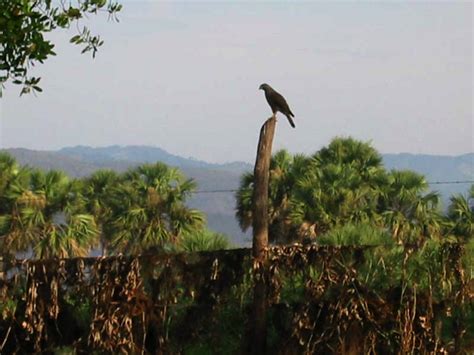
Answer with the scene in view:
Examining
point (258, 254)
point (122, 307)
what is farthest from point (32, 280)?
point (258, 254)

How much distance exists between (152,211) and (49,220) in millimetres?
2772

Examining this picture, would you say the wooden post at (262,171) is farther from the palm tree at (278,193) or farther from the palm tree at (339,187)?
the palm tree at (278,193)

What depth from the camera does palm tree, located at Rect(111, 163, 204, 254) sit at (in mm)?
26531

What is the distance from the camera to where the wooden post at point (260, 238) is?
11273 mm

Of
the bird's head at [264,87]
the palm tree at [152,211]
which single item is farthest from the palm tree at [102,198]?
the bird's head at [264,87]

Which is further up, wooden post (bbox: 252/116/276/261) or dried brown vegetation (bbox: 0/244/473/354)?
wooden post (bbox: 252/116/276/261)

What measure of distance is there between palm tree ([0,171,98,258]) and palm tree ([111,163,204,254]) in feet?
4.06

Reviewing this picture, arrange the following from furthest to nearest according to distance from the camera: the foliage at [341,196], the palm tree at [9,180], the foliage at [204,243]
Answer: the foliage at [341,196] < the palm tree at [9,180] < the foliage at [204,243]

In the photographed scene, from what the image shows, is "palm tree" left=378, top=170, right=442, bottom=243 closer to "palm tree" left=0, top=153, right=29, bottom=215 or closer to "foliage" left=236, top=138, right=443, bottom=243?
"foliage" left=236, top=138, right=443, bottom=243

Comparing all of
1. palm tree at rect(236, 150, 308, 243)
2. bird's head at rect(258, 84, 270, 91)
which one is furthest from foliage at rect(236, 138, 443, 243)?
bird's head at rect(258, 84, 270, 91)

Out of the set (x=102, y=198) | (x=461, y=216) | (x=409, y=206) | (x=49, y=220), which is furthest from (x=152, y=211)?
(x=461, y=216)

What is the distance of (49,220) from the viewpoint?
81.7ft

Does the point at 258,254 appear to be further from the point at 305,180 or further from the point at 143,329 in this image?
the point at 305,180

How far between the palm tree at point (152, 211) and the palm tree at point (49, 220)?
1.24 metres
